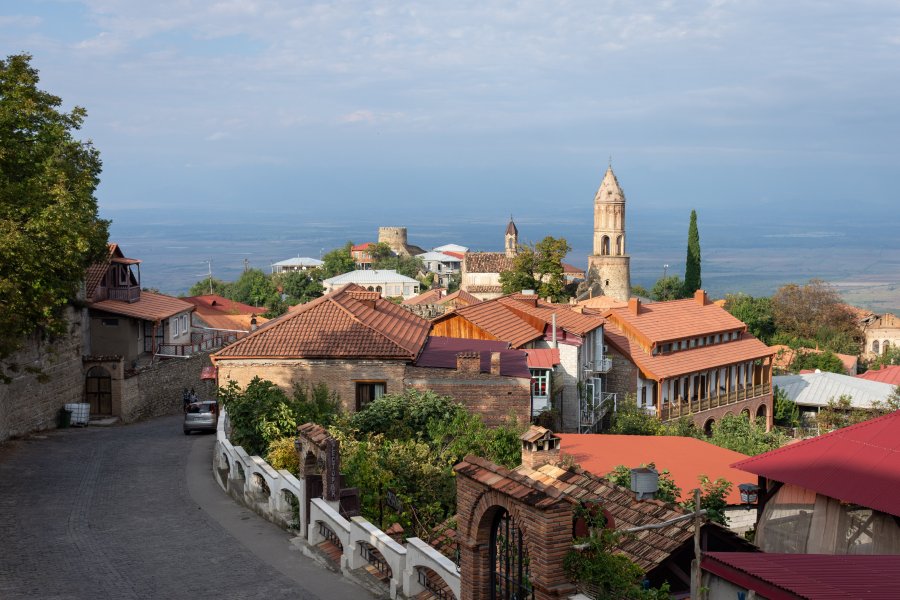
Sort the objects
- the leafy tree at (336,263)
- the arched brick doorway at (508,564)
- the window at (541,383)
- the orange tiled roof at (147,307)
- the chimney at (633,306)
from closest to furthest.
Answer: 1. the arched brick doorway at (508,564)
2. the window at (541,383)
3. the orange tiled roof at (147,307)
4. the chimney at (633,306)
5. the leafy tree at (336,263)

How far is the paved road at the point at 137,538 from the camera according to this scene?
12.9m

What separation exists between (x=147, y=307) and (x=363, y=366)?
18876 mm

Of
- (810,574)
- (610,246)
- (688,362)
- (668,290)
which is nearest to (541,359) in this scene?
(688,362)

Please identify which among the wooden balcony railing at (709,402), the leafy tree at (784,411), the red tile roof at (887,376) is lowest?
the leafy tree at (784,411)

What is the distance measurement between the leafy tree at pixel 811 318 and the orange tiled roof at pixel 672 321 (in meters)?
26.8

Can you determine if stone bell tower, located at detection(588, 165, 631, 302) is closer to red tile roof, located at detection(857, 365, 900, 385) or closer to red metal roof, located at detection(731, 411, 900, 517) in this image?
red tile roof, located at detection(857, 365, 900, 385)

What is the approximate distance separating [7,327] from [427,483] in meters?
8.80

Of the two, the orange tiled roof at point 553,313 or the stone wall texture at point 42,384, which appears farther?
the orange tiled roof at point 553,313

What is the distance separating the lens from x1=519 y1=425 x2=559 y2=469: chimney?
14898 millimetres

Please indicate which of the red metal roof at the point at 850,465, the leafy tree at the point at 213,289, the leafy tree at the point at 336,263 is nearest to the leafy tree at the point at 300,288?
the leafy tree at the point at 213,289

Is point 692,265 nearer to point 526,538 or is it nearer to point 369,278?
point 369,278

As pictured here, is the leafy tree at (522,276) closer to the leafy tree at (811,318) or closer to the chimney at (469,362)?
the leafy tree at (811,318)

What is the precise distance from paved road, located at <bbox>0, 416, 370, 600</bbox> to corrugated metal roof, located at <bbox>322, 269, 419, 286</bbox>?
111 metres

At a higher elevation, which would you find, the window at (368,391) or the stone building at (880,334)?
the window at (368,391)
